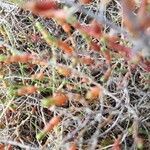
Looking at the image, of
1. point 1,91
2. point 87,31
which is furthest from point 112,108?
point 1,91

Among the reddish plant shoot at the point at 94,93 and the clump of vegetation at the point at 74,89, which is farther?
the clump of vegetation at the point at 74,89

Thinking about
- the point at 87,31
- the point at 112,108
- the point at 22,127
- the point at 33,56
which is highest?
the point at 87,31

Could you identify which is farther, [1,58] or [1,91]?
[1,91]

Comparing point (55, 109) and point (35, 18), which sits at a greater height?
point (35, 18)

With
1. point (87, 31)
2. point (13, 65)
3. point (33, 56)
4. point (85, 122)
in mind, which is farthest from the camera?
point (13, 65)

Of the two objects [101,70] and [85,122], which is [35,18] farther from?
[85,122]

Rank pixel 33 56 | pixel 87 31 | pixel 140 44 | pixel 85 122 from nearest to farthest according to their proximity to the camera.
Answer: pixel 140 44 → pixel 87 31 → pixel 85 122 → pixel 33 56

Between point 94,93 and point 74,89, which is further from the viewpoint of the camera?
point 74,89

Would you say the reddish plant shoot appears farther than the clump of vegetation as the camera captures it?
No
